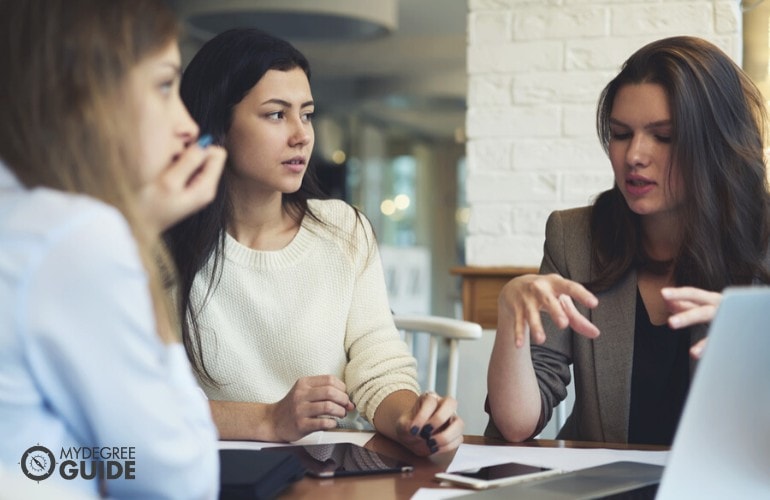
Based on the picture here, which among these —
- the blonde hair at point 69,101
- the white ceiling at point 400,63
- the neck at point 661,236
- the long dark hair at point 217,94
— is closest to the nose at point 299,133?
the long dark hair at point 217,94

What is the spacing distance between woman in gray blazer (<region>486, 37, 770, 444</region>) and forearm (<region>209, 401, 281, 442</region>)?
371mm

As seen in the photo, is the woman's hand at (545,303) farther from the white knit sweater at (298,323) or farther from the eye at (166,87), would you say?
the eye at (166,87)

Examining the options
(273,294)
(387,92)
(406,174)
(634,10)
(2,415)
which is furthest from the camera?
(406,174)

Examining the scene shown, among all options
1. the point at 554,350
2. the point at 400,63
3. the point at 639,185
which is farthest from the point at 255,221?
the point at 400,63

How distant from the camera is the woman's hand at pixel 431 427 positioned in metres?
1.19

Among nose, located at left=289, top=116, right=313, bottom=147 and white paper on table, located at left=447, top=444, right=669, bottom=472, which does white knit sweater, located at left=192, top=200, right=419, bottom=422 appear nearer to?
nose, located at left=289, top=116, right=313, bottom=147

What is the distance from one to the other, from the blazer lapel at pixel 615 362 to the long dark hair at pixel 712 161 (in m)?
0.05

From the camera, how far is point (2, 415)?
726 millimetres

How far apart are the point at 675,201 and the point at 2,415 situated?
3.85 ft

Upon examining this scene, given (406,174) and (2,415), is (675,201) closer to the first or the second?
(2,415)

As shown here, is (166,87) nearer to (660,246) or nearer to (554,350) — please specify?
(554,350)

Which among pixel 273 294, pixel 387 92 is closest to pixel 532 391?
pixel 273 294

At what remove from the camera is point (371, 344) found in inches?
66.6

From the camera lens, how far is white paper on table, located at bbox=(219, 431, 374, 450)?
4.13ft
